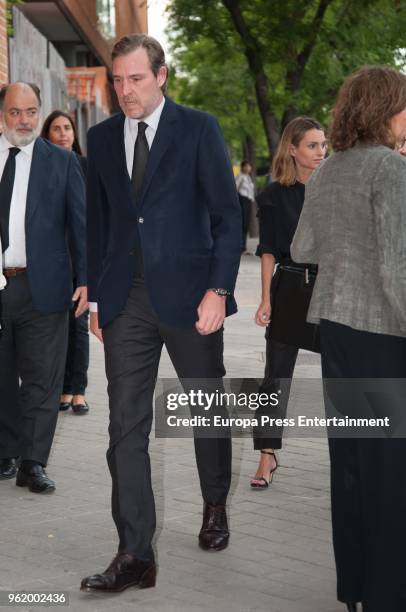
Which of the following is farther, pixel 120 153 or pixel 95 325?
pixel 95 325

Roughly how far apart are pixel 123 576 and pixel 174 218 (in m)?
1.42

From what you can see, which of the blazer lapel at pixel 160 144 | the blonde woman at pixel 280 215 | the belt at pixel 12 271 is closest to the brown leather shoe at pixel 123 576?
the blazer lapel at pixel 160 144

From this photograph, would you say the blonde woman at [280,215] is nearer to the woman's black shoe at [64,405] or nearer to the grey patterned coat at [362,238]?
the grey patterned coat at [362,238]

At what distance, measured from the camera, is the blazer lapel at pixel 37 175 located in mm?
6625

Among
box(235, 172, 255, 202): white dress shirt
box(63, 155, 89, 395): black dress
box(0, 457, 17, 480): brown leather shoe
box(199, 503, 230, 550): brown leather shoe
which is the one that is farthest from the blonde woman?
box(235, 172, 255, 202): white dress shirt

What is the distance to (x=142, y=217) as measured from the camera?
191 inches

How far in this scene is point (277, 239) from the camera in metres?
6.41

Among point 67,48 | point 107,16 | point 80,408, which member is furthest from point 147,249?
point 107,16

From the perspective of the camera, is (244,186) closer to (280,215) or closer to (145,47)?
(280,215)

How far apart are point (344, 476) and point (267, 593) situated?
0.67m

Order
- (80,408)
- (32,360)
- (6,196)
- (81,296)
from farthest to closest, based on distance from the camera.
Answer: (80,408)
(81,296)
(32,360)
(6,196)

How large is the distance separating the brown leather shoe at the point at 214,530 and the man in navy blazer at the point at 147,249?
1.65 feet

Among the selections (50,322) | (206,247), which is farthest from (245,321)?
(206,247)

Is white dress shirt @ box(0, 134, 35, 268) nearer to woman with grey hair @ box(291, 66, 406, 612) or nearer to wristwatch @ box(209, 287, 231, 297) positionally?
wristwatch @ box(209, 287, 231, 297)
